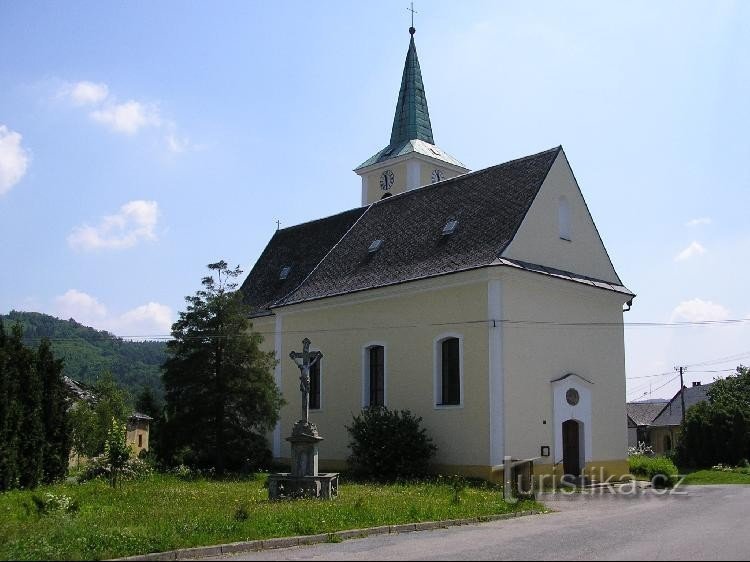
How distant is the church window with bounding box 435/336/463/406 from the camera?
2488 centimetres

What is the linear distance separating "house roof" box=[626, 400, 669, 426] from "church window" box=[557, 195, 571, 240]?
56.4 metres

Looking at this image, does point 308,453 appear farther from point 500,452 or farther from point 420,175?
point 420,175

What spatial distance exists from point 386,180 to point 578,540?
3014 centimetres

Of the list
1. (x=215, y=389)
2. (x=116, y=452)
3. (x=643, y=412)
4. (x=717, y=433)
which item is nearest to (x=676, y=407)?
(x=643, y=412)

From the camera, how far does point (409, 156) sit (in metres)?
39.7

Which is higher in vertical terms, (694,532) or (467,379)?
(467,379)

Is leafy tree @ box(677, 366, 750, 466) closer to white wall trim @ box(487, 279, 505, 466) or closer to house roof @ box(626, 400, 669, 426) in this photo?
white wall trim @ box(487, 279, 505, 466)

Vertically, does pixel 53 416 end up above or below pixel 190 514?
above

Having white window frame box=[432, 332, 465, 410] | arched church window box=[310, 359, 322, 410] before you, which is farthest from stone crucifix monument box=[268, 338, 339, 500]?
arched church window box=[310, 359, 322, 410]

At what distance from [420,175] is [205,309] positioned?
17.5 m

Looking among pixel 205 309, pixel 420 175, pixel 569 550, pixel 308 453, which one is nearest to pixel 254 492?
pixel 308 453

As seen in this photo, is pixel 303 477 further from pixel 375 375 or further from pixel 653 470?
pixel 653 470

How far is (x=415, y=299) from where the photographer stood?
26.2m

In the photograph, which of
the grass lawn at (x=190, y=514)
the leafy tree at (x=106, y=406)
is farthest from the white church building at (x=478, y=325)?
the leafy tree at (x=106, y=406)
